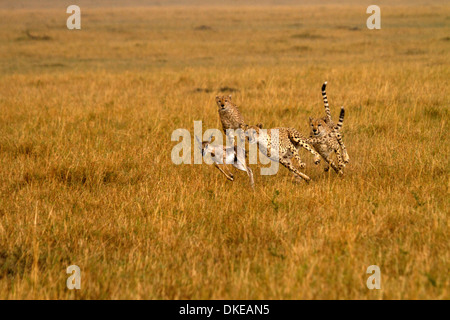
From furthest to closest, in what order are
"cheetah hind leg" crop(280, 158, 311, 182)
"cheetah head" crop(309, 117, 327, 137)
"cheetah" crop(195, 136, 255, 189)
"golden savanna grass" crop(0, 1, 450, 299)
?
"cheetah head" crop(309, 117, 327, 137) → "cheetah hind leg" crop(280, 158, 311, 182) → "cheetah" crop(195, 136, 255, 189) → "golden savanna grass" crop(0, 1, 450, 299)

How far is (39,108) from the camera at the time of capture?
33.7ft

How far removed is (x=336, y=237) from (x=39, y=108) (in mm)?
7406

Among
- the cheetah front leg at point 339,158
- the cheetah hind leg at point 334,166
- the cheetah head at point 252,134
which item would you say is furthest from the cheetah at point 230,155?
the cheetah front leg at point 339,158

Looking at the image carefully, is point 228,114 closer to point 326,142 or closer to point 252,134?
point 252,134

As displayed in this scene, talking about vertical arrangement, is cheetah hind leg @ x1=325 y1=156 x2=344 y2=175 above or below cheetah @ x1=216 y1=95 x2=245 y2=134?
below

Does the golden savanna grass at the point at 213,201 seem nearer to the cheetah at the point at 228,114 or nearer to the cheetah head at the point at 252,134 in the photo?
the cheetah head at the point at 252,134

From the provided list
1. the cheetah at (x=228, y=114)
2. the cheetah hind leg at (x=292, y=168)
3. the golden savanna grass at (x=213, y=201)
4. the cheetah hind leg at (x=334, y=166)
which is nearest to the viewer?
the golden savanna grass at (x=213, y=201)

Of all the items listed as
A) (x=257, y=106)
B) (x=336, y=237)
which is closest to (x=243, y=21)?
(x=257, y=106)

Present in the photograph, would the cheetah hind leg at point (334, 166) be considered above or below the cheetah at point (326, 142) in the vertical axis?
below

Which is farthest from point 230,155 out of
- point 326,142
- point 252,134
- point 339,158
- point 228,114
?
point 228,114

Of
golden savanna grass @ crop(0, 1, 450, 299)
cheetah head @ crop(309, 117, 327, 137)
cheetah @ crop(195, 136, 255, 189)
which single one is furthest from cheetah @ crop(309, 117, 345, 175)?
cheetah @ crop(195, 136, 255, 189)

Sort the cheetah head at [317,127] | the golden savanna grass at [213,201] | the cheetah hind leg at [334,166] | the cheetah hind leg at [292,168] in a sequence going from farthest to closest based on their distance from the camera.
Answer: the cheetah hind leg at [334,166] → the cheetah head at [317,127] → the cheetah hind leg at [292,168] → the golden savanna grass at [213,201]

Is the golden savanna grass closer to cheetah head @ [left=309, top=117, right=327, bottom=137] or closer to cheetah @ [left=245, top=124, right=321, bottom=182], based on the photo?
cheetah @ [left=245, top=124, right=321, bottom=182]
